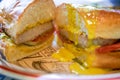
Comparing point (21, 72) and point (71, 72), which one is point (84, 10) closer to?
point (71, 72)

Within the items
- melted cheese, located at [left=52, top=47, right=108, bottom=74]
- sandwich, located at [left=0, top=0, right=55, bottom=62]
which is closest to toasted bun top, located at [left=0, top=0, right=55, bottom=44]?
sandwich, located at [left=0, top=0, right=55, bottom=62]

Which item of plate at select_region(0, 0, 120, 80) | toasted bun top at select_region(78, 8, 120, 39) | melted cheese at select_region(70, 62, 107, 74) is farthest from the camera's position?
toasted bun top at select_region(78, 8, 120, 39)

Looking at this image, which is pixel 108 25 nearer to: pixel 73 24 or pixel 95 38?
pixel 95 38

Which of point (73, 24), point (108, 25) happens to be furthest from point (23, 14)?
point (108, 25)

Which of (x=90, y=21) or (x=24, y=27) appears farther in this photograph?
(x=24, y=27)

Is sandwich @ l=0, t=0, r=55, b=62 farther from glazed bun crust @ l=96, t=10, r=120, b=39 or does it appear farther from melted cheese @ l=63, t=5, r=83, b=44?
glazed bun crust @ l=96, t=10, r=120, b=39

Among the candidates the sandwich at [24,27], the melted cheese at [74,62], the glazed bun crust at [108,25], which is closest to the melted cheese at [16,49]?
the sandwich at [24,27]
